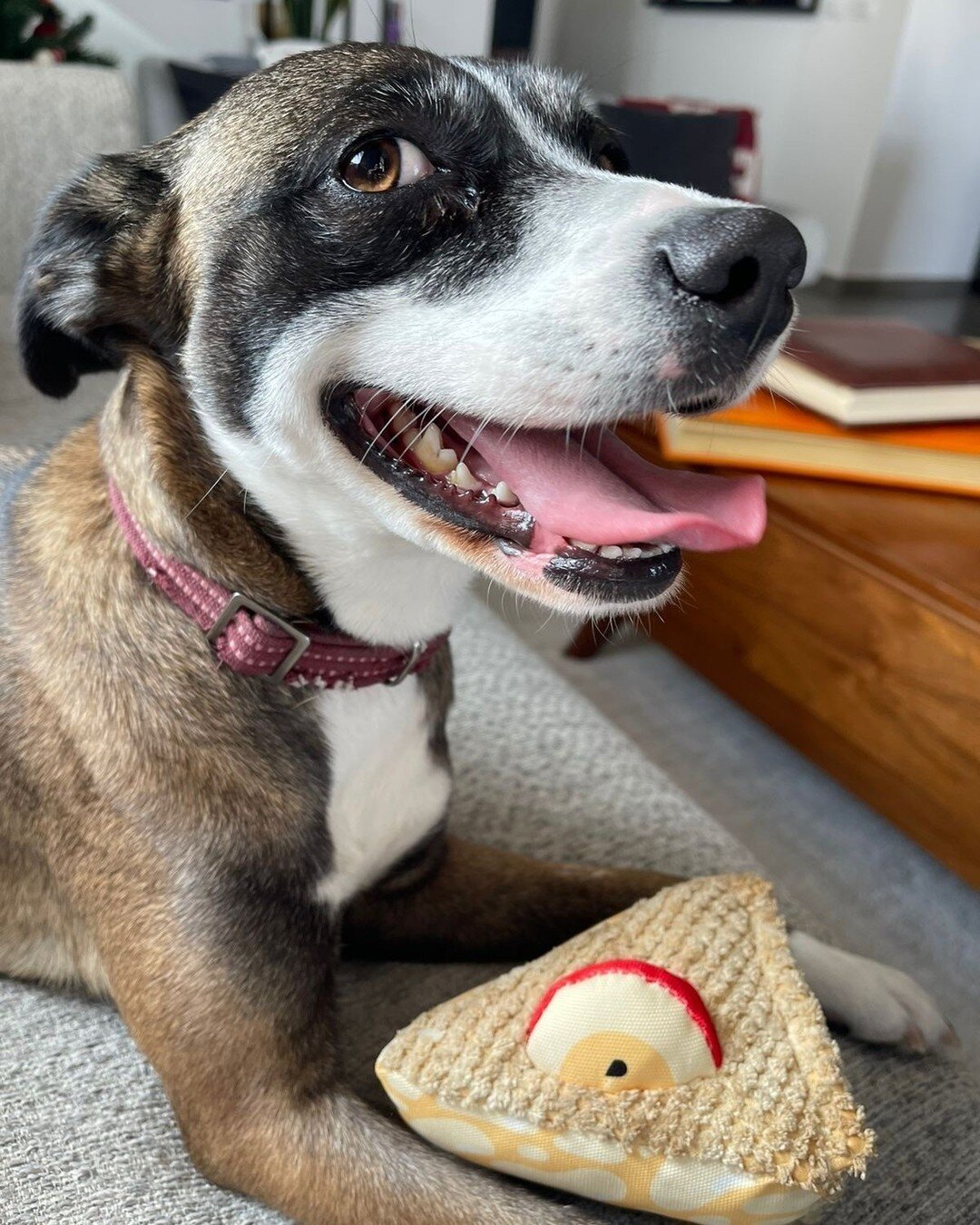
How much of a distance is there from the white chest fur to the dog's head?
0.43 feet

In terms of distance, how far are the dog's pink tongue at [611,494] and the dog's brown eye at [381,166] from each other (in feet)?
0.60

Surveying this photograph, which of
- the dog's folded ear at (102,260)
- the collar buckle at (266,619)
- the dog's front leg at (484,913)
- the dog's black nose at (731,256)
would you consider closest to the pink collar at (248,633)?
the collar buckle at (266,619)

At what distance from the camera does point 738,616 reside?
6.02 ft

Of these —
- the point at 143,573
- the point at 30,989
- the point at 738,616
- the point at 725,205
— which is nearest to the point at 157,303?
the point at 143,573

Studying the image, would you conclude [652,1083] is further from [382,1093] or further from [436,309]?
[436,309]

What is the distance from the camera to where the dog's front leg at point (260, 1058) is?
2.55 feet

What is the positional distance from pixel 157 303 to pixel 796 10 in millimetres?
4696

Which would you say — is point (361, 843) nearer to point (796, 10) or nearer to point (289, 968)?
point (289, 968)

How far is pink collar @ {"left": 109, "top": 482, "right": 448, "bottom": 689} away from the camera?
84 centimetres

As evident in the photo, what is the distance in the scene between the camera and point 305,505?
86 centimetres

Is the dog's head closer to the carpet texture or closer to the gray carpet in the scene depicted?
the carpet texture

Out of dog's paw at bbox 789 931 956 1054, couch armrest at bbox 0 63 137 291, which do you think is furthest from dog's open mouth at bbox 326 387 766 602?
couch armrest at bbox 0 63 137 291

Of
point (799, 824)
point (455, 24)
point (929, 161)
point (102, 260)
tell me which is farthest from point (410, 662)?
point (929, 161)

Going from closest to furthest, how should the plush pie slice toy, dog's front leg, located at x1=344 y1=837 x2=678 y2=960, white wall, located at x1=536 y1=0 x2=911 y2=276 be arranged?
the plush pie slice toy < dog's front leg, located at x1=344 y1=837 x2=678 y2=960 < white wall, located at x1=536 y1=0 x2=911 y2=276
